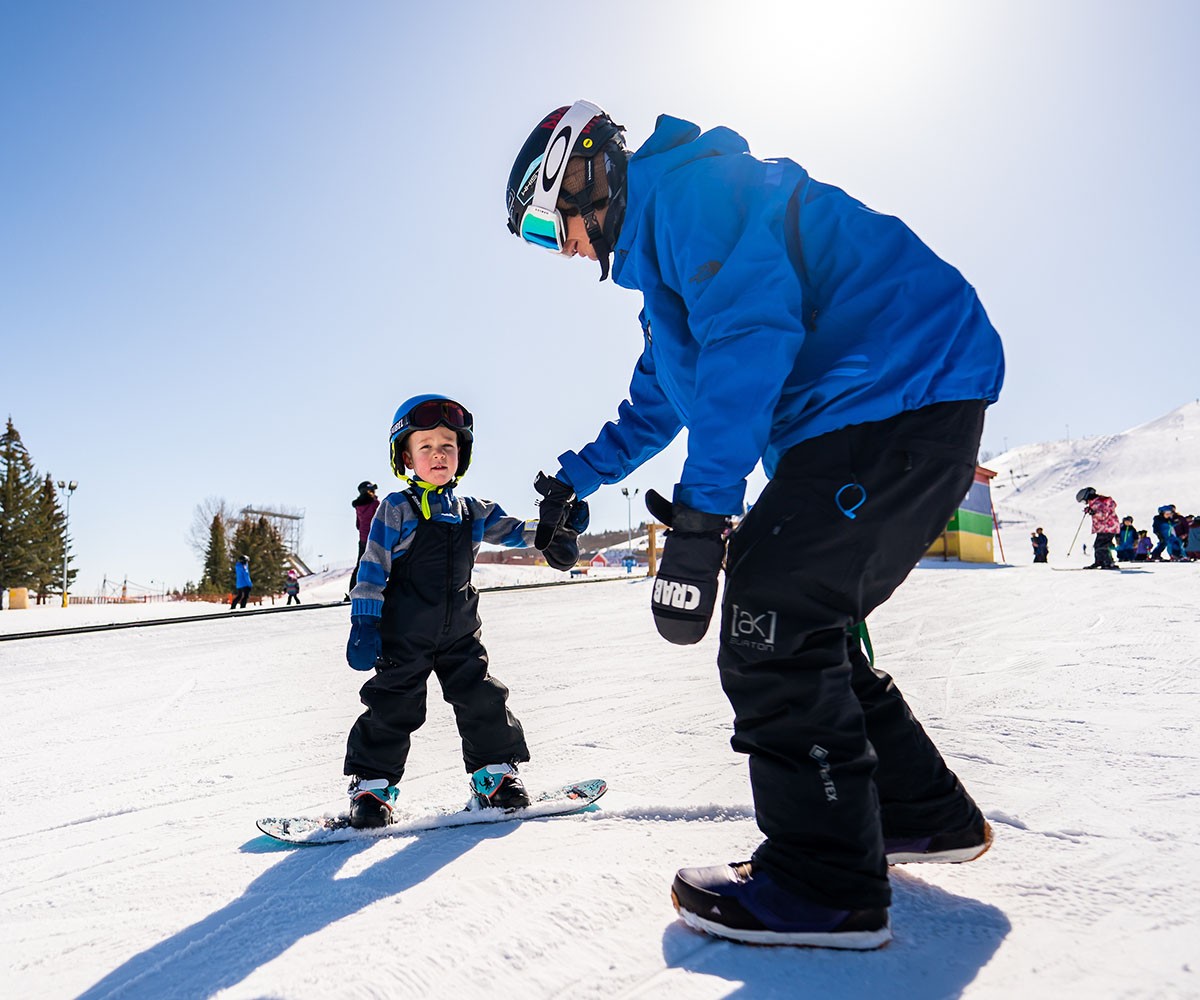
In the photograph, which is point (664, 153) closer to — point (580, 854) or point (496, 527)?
point (496, 527)

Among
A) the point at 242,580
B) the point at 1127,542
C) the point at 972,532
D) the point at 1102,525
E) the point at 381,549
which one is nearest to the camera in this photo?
the point at 381,549

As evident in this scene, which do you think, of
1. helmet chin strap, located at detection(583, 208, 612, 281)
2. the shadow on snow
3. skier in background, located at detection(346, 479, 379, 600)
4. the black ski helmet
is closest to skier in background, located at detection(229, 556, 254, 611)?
skier in background, located at detection(346, 479, 379, 600)

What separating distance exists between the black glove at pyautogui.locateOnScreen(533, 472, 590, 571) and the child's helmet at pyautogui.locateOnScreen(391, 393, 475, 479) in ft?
1.99

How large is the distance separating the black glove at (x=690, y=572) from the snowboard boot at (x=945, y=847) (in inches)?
29.1

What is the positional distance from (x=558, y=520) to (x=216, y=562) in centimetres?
6101

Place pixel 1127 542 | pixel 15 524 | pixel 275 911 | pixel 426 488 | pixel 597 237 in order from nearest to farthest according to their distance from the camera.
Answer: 1. pixel 275 911
2. pixel 597 237
3. pixel 426 488
4. pixel 1127 542
5. pixel 15 524

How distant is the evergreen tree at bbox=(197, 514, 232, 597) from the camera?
53.9 m

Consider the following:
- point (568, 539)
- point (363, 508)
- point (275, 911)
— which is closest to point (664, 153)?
point (568, 539)

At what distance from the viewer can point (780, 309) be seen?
1.48 meters

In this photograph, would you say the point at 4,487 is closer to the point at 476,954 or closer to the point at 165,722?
the point at 165,722

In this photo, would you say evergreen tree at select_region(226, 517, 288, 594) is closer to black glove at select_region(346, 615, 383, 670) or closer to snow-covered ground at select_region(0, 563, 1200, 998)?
snow-covered ground at select_region(0, 563, 1200, 998)

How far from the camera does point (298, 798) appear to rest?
2672 mm

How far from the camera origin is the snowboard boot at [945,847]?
165 centimetres

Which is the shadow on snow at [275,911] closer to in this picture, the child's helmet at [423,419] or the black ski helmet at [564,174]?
the child's helmet at [423,419]
